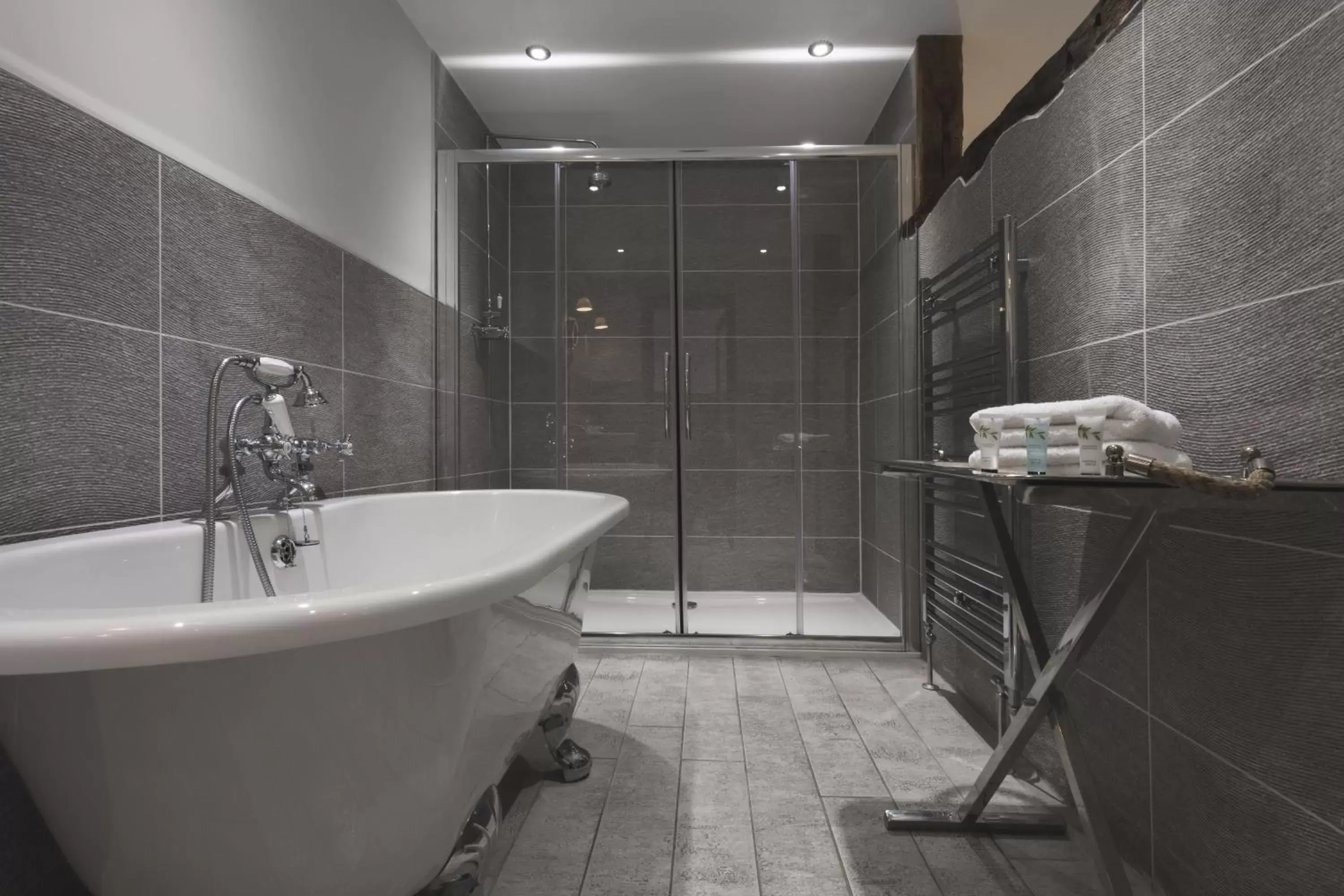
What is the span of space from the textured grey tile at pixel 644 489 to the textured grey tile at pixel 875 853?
154 cm

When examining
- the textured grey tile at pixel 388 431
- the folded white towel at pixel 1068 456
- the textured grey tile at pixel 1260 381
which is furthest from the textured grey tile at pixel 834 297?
the folded white towel at pixel 1068 456

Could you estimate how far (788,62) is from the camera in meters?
2.81

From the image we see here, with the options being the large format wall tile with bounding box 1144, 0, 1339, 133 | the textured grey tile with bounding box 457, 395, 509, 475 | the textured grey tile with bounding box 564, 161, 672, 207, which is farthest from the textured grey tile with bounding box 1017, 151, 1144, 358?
the textured grey tile with bounding box 457, 395, 509, 475

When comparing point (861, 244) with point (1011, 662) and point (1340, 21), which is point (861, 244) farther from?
point (1340, 21)

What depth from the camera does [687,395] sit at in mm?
2896

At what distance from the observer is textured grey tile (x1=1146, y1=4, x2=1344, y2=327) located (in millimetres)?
846

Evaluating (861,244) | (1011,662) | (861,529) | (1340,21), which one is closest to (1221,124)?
(1340,21)

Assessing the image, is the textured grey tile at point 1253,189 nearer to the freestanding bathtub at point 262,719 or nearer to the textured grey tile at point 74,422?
the freestanding bathtub at point 262,719

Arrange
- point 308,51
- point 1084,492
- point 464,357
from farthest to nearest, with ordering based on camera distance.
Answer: point 464,357 < point 308,51 < point 1084,492

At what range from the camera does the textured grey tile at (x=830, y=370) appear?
2.87 m

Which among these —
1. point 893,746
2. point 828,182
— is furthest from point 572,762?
point 828,182

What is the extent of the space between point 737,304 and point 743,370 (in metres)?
0.28

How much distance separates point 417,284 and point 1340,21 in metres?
2.51

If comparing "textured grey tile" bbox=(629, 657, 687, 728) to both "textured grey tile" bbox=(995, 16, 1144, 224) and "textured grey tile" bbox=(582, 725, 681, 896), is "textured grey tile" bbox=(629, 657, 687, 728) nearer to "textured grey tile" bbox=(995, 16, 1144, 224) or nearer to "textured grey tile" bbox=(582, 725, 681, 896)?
"textured grey tile" bbox=(582, 725, 681, 896)
